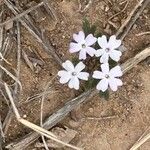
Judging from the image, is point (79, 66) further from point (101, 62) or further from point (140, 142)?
point (140, 142)

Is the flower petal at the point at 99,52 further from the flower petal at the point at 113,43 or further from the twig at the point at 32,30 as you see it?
the twig at the point at 32,30

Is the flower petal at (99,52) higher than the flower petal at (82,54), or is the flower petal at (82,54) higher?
the flower petal at (82,54)

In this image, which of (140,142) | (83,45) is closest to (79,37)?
(83,45)

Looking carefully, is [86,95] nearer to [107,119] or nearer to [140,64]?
[107,119]

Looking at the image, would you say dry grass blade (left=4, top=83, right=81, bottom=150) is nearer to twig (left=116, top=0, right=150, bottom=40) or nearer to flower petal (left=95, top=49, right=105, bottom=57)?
flower petal (left=95, top=49, right=105, bottom=57)

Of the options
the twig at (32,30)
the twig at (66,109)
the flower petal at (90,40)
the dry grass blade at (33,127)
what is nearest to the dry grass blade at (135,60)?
the twig at (66,109)

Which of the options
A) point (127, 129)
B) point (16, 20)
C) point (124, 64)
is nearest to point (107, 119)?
point (127, 129)
